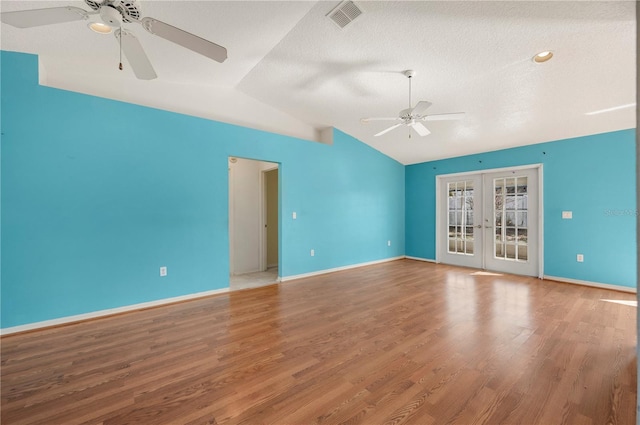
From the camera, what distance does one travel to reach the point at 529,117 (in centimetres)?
392

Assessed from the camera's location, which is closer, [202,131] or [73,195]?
[73,195]

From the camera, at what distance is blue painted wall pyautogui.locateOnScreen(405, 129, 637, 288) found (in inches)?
153

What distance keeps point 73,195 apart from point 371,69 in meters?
3.70

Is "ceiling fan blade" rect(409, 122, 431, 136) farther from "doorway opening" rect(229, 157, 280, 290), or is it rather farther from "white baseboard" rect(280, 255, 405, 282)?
"white baseboard" rect(280, 255, 405, 282)

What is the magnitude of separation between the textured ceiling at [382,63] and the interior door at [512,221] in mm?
844

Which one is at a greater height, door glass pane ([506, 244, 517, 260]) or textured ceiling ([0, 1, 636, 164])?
textured ceiling ([0, 1, 636, 164])

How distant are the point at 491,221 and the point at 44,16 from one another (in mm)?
6548

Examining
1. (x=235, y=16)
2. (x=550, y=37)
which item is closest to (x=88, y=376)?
(x=235, y=16)

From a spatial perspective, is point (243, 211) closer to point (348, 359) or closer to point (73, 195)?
point (73, 195)

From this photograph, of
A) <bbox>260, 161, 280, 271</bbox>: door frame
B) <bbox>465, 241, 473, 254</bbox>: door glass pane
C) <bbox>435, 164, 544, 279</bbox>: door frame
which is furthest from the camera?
<bbox>465, 241, 473, 254</bbox>: door glass pane

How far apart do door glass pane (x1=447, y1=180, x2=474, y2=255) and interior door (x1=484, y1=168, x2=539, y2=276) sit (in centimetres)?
33

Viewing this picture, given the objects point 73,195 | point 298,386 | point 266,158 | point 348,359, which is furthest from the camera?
point 266,158

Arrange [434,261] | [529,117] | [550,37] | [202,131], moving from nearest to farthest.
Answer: [550,37]
[202,131]
[529,117]
[434,261]

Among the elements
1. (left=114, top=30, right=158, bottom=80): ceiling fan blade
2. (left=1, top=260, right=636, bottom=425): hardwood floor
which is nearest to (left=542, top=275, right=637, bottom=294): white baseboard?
(left=1, top=260, right=636, bottom=425): hardwood floor
